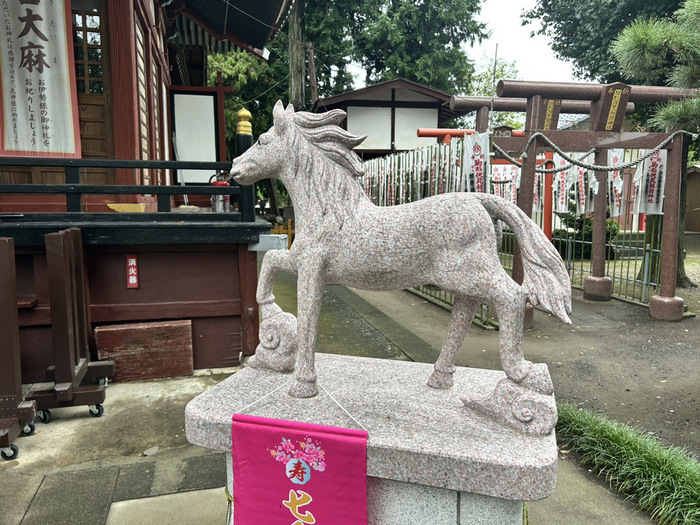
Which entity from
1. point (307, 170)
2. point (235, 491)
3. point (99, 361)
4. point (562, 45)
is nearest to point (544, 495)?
point (235, 491)

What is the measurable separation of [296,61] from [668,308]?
35.3 feet

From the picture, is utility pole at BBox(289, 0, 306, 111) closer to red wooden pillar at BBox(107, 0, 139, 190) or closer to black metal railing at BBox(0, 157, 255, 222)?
red wooden pillar at BBox(107, 0, 139, 190)

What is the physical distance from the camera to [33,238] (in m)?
3.83

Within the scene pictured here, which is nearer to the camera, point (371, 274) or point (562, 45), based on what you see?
point (371, 274)

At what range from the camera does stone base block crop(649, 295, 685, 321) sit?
6.71 meters

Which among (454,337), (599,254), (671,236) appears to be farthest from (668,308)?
(454,337)

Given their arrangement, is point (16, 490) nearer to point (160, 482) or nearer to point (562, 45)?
point (160, 482)

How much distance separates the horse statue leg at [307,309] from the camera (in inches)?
82.8

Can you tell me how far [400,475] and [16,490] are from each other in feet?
7.41

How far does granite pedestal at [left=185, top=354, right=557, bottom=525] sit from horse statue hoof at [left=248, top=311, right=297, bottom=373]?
16cm

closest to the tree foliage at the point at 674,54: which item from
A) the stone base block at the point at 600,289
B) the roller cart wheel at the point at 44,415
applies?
the stone base block at the point at 600,289

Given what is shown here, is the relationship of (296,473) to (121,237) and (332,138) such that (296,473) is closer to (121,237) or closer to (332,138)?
(332,138)

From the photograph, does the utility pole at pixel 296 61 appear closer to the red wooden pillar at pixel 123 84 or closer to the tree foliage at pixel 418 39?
the tree foliage at pixel 418 39

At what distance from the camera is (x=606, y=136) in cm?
646
